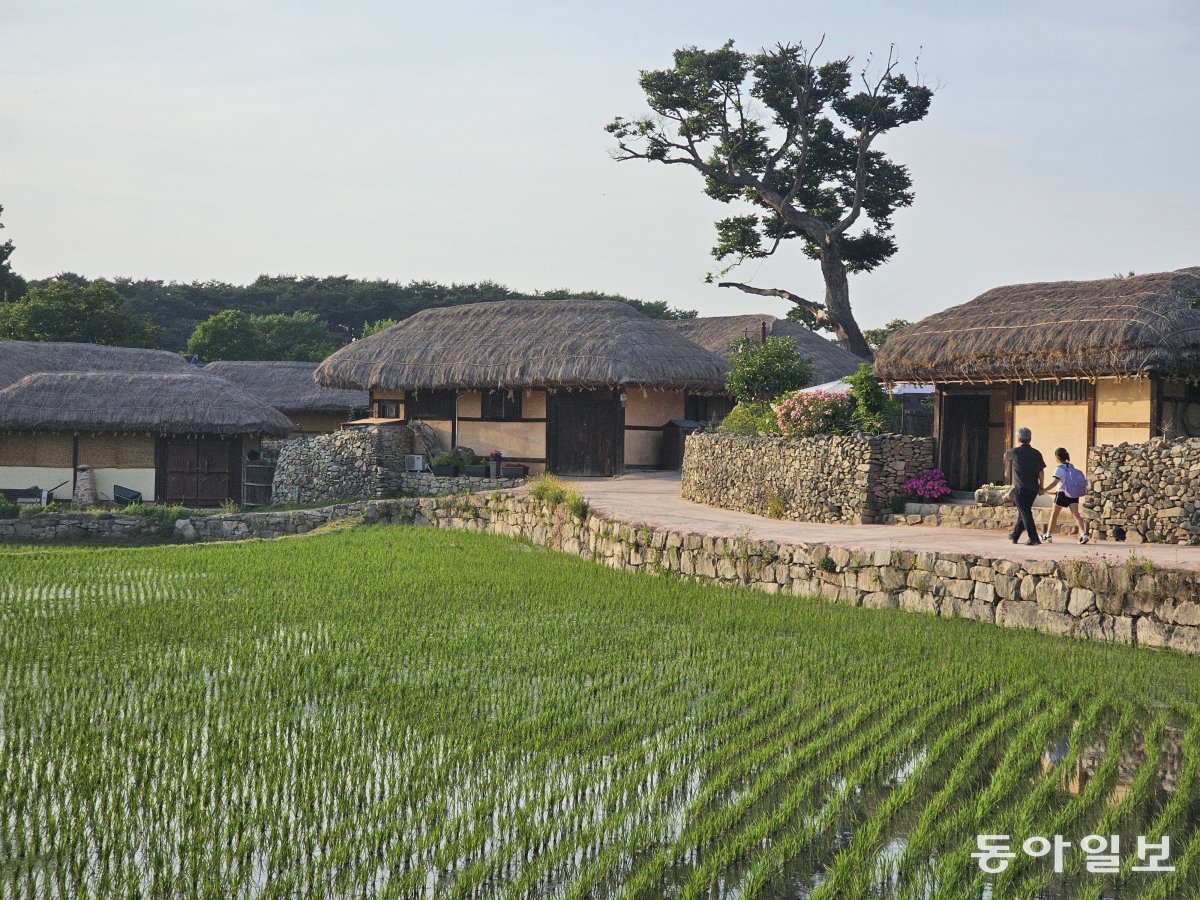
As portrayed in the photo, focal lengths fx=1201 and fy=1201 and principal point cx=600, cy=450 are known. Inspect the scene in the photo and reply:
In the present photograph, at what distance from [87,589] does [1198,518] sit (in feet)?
38.7

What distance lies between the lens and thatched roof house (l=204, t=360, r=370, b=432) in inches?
1289

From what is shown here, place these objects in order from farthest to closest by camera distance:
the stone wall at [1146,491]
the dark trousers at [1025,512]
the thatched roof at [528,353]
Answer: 1. the thatched roof at [528,353]
2. the dark trousers at [1025,512]
3. the stone wall at [1146,491]

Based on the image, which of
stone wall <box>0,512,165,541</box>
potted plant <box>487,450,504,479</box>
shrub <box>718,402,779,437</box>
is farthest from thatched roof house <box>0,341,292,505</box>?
shrub <box>718,402,779,437</box>

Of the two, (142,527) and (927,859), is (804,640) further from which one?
(142,527)

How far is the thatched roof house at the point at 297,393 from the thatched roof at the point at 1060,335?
18.6 meters

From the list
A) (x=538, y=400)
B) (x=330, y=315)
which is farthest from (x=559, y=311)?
(x=330, y=315)

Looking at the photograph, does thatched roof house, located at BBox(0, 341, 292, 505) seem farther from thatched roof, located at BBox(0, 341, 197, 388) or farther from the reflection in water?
the reflection in water

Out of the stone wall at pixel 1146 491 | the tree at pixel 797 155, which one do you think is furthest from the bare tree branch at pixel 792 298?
the stone wall at pixel 1146 491

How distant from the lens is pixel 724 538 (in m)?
13.7

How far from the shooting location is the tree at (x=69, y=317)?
36.8 meters

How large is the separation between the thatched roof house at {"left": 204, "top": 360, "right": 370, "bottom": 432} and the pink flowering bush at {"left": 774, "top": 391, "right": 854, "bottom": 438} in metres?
16.8

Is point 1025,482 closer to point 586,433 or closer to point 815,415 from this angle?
point 815,415

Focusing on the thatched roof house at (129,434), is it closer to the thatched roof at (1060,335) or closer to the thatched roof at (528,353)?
the thatched roof at (528,353)

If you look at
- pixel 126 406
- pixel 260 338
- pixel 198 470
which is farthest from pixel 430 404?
pixel 260 338
